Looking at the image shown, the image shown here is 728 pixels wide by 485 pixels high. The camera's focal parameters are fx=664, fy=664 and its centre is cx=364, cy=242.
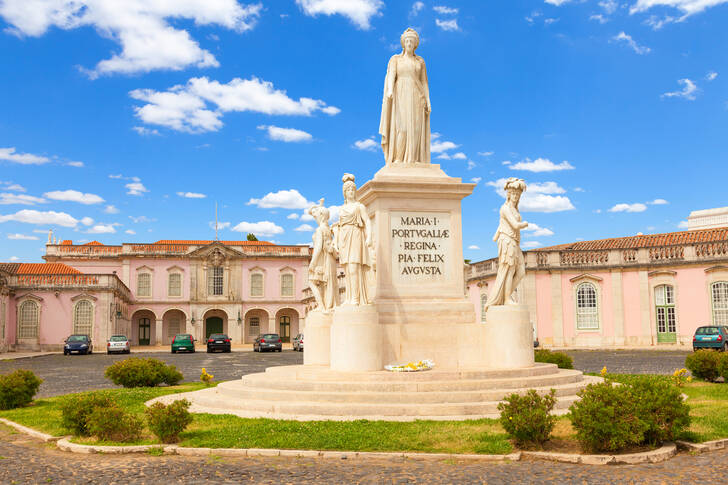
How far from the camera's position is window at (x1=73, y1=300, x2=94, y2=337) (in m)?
43.5

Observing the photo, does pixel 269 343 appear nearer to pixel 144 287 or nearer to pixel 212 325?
pixel 212 325

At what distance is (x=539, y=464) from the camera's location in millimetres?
6117

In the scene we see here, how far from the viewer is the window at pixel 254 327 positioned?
57450 mm

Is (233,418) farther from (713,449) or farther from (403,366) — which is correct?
(713,449)

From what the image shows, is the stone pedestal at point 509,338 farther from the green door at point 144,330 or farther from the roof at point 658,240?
the green door at point 144,330

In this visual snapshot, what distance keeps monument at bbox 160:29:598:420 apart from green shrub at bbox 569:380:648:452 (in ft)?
6.44

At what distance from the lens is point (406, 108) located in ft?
37.7

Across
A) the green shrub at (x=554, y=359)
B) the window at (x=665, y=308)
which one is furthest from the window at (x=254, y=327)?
the green shrub at (x=554, y=359)

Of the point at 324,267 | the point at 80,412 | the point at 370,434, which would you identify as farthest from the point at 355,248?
the point at 80,412

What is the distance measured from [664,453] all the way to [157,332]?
2114 inches

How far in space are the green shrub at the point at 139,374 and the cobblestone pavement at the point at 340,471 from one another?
6.72m

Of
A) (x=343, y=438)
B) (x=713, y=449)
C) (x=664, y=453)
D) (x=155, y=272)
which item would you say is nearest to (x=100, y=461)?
(x=343, y=438)

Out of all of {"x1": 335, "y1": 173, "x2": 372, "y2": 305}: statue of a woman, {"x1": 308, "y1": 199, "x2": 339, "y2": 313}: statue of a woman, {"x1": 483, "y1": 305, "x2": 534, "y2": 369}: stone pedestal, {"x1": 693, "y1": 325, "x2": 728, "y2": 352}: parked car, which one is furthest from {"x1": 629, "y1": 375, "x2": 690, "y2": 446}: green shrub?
{"x1": 693, "y1": 325, "x2": 728, "y2": 352}: parked car


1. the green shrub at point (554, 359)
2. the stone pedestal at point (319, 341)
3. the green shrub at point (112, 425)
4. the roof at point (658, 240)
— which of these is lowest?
the green shrub at point (112, 425)
